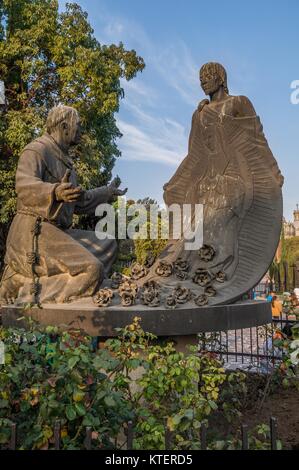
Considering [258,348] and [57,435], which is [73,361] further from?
[258,348]

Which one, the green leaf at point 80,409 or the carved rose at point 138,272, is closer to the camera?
the green leaf at point 80,409

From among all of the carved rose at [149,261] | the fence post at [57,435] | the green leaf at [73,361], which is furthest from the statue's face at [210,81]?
the fence post at [57,435]

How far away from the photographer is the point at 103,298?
3697 millimetres

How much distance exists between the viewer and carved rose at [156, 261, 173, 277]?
4574 millimetres

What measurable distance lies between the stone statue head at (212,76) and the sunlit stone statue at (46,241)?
1845mm

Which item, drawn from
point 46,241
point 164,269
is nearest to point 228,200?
point 164,269

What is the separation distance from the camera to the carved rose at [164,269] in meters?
4.57

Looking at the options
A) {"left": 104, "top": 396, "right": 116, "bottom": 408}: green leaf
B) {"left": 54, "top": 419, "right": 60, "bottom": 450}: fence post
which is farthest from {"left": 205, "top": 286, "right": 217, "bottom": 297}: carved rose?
{"left": 54, "top": 419, "right": 60, "bottom": 450}: fence post

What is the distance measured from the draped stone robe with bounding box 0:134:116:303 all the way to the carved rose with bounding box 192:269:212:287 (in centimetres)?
99

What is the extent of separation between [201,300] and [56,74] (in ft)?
44.3

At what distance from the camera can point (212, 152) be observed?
204 inches

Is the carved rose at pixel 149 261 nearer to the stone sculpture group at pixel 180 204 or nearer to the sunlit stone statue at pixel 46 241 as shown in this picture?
the stone sculpture group at pixel 180 204

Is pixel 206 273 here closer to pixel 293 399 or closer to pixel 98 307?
pixel 98 307

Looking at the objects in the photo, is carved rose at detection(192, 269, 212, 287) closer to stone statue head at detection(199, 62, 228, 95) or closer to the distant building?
stone statue head at detection(199, 62, 228, 95)
